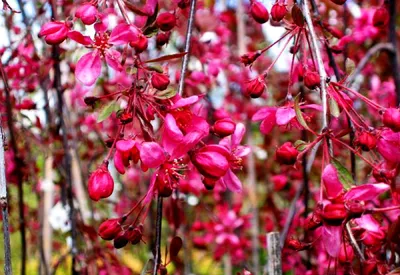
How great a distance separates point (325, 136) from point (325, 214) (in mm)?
120

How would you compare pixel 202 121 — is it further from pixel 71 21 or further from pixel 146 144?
pixel 71 21

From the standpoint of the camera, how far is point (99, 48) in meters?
1.08

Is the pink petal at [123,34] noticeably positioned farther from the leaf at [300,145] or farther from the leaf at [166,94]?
the leaf at [300,145]

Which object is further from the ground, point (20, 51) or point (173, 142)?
point (173, 142)

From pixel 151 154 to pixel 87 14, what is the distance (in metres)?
0.26

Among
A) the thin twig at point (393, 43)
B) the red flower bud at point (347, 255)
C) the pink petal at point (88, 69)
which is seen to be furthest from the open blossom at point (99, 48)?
the thin twig at point (393, 43)

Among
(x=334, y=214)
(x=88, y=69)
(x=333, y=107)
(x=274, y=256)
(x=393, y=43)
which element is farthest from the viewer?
(x=393, y=43)

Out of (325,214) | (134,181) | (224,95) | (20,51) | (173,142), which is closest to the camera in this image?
(325,214)

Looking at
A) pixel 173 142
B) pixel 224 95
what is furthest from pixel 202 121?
pixel 224 95

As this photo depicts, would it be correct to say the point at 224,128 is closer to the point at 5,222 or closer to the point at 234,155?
the point at 234,155

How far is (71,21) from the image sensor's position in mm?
1065

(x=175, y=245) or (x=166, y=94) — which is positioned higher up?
(x=166, y=94)

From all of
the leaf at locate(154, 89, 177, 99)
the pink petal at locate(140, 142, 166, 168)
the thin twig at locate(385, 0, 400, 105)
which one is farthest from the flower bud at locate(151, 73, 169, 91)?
the thin twig at locate(385, 0, 400, 105)

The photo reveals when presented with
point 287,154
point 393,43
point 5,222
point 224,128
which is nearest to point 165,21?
point 224,128
